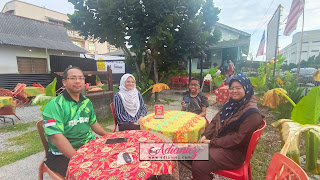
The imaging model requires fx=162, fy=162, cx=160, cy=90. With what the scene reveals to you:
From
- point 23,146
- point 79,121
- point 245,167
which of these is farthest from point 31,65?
point 245,167

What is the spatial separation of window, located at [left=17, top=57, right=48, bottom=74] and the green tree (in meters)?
8.47

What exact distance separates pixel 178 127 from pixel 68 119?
133 centimetres

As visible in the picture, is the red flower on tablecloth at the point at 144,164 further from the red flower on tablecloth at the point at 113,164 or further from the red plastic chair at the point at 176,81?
the red plastic chair at the point at 176,81

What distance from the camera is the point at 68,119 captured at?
5.83 feet

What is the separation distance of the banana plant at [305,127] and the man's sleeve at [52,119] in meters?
2.19

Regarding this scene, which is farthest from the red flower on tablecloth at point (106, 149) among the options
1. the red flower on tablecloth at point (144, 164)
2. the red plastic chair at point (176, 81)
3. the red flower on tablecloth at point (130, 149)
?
the red plastic chair at point (176, 81)

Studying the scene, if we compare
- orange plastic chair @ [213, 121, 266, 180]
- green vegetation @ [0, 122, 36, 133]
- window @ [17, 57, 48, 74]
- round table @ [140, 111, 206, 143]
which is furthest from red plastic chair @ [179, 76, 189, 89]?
window @ [17, 57, 48, 74]

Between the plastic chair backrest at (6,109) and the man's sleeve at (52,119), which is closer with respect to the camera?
the man's sleeve at (52,119)

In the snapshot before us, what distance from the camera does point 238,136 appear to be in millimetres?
1745

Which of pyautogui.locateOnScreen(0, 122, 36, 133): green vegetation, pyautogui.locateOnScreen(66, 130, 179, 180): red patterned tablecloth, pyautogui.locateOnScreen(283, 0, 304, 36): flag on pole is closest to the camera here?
pyautogui.locateOnScreen(66, 130, 179, 180): red patterned tablecloth

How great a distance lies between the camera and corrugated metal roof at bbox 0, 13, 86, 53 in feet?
37.4

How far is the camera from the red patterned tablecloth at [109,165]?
3.67ft

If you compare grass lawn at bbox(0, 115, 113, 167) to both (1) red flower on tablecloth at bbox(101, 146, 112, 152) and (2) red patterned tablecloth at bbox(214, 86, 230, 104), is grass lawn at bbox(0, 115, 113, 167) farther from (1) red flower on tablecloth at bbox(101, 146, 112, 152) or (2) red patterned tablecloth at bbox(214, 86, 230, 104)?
(2) red patterned tablecloth at bbox(214, 86, 230, 104)

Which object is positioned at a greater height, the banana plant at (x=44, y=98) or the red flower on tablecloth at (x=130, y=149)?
the banana plant at (x=44, y=98)
